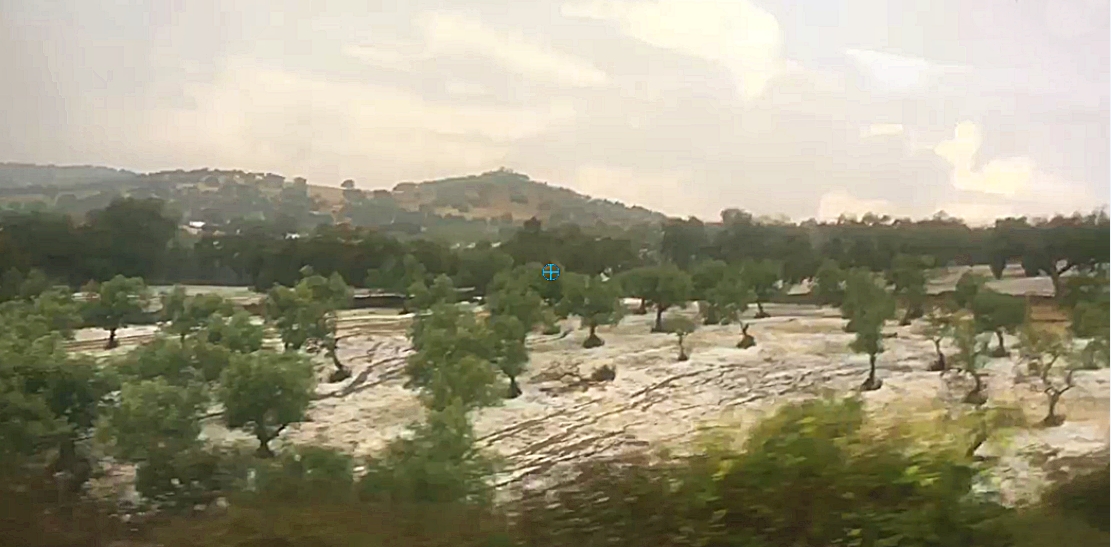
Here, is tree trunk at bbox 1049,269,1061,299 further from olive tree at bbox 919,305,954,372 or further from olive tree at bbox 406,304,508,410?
olive tree at bbox 406,304,508,410

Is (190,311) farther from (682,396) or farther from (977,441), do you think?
(977,441)

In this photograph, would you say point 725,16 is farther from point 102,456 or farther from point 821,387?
point 102,456

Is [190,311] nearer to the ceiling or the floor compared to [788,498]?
nearer to the ceiling

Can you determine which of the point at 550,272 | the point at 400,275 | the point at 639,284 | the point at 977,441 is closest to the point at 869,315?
the point at 977,441

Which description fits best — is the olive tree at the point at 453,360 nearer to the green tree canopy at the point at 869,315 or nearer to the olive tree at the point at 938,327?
the green tree canopy at the point at 869,315

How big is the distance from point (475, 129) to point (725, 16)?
1.37 ft

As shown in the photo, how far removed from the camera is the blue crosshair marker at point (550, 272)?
1492 mm

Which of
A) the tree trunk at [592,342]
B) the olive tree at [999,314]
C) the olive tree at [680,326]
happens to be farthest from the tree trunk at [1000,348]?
the tree trunk at [592,342]

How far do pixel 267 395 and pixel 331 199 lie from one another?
12.3 inches

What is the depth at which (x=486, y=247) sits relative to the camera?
4.94 feet

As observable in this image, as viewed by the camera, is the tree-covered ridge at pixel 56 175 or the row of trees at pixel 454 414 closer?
the row of trees at pixel 454 414

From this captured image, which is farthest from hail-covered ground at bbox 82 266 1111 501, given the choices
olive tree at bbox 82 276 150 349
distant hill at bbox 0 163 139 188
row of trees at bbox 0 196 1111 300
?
distant hill at bbox 0 163 139 188

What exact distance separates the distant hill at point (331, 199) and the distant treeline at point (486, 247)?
22 millimetres

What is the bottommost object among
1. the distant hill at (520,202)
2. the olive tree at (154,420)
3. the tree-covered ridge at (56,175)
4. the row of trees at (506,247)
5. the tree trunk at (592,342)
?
the olive tree at (154,420)
